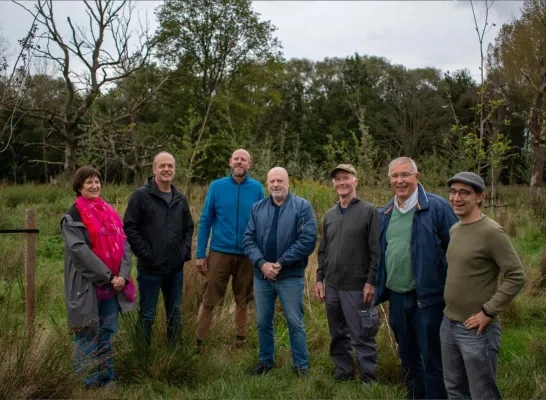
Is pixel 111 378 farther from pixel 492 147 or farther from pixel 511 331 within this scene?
pixel 492 147

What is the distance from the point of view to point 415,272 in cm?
371

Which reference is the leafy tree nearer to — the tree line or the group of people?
the tree line

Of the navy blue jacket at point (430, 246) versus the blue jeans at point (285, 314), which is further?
the blue jeans at point (285, 314)

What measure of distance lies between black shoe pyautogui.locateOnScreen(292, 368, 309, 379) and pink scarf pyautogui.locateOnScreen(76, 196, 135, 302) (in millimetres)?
1494

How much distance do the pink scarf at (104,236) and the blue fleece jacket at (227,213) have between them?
3.70ft

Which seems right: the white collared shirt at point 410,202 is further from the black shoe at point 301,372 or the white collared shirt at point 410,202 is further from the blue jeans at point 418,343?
the black shoe at point 301,372

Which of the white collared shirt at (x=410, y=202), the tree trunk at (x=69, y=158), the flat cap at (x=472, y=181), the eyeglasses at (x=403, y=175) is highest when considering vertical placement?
the tree trunk at (x=69, y=158)

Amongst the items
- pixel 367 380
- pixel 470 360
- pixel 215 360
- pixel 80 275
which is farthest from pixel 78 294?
pixel 470 360

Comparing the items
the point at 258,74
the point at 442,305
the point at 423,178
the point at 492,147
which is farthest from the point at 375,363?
the point at 258,74

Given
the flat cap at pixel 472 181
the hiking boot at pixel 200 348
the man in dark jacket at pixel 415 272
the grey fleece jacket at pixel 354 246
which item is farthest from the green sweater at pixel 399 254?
the hiking boot at pixel 200 348

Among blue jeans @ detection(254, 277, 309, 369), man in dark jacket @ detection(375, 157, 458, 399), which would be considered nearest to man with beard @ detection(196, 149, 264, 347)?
blue jeans @ detection(254, 277, 309, 369)

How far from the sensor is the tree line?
424 inches

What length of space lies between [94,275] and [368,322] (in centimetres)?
214

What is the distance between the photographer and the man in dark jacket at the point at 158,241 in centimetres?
457
